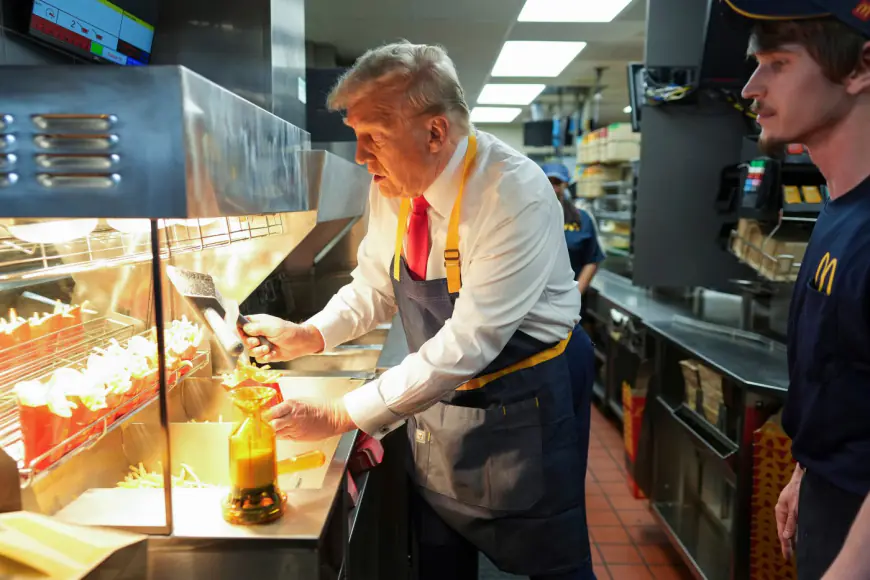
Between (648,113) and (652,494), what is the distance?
1992 millimetres

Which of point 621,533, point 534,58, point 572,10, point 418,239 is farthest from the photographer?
point 534,58

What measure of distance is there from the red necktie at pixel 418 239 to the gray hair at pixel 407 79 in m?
0.25

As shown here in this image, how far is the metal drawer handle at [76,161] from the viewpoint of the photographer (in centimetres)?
72

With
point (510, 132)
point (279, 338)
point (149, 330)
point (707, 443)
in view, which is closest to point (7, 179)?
point (149, 330)

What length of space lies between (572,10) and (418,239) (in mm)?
3510

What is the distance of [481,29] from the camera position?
4.36 m

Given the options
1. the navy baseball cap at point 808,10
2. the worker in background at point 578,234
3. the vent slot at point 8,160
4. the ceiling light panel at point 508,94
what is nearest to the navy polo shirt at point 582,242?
the worker in background at point 578,234

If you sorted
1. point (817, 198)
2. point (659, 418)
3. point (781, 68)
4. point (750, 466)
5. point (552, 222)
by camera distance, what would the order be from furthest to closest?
point (659, 418) → point (817, 198) → point (750, 466) → point (552, 222) → point (781, 68)

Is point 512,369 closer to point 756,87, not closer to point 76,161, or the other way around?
point 756,87

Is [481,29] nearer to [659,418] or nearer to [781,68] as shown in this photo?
[659,418]

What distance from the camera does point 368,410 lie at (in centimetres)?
133

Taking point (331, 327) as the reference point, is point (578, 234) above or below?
above

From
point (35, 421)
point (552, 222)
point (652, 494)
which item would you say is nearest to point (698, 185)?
point (652, 494)

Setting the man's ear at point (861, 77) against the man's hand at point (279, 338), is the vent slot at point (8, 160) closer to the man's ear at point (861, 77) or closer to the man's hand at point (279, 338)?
the man's hand at point (279, 338)
